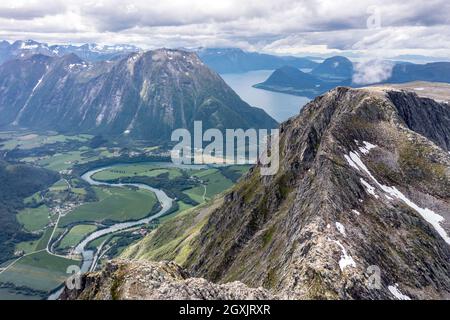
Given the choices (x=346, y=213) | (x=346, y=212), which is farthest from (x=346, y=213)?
(x=346, y=212)

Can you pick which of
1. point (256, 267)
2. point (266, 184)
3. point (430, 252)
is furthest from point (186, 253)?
point (430, 252)

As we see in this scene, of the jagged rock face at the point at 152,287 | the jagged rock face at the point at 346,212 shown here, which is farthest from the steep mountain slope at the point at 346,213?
the jagged rock face at the point at 152,287

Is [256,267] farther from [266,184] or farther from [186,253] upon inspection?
[186,253]

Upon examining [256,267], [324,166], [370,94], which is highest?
[370,94]

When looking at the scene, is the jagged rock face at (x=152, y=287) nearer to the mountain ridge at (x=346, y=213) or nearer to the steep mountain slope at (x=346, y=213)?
the steep mountain slope at (x=346, y=213)

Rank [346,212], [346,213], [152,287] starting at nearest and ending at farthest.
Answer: [152,287], [346,213], [346,212]

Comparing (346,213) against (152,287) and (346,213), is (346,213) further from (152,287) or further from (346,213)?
(152,287)
